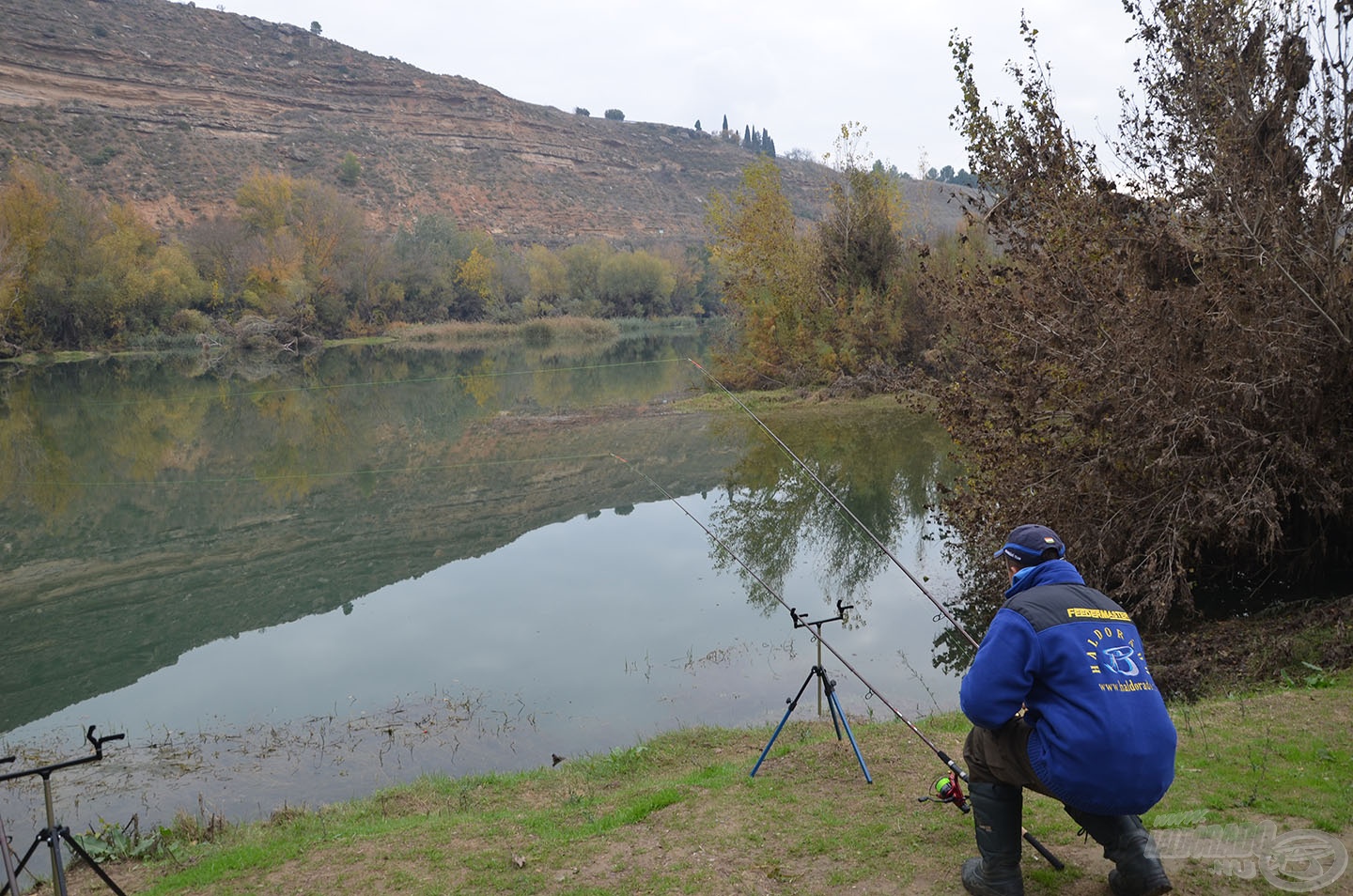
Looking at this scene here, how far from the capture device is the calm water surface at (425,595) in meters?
8.64

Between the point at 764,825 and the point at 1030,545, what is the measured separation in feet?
7.69

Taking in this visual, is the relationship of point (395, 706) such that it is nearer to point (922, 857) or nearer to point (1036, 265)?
point (922, 857)

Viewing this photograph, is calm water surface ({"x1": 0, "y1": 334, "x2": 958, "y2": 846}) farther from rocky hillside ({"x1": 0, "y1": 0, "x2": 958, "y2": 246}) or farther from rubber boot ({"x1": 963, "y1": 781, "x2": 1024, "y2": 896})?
rocky hillside ({"x1": 0, "y1": 0, "x2": 958, "y2": 246})

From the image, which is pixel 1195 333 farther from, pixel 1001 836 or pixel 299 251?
pixel 299 251

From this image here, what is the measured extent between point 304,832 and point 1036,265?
27.3 feet

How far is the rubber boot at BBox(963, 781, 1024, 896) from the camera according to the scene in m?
3.94

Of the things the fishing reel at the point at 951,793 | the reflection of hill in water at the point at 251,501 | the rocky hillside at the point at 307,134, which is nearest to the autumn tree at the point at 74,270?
the rocky hillside at the point at 307,134

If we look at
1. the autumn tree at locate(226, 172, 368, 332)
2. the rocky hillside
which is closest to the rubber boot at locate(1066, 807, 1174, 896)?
the rocky hillside

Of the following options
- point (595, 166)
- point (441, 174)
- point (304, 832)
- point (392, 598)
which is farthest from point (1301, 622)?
point (595, 166)

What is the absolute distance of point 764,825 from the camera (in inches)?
207

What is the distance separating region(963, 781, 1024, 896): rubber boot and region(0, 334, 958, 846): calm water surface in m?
2.32


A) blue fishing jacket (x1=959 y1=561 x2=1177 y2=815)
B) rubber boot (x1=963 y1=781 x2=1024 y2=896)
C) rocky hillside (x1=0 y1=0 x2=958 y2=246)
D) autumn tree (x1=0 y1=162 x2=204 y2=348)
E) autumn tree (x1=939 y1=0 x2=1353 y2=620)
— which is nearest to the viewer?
blue fishing jacket (x1=959 y1=561 x2=1177 y2=815)

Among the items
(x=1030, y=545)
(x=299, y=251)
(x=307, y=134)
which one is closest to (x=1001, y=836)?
(x=1030, y=545)

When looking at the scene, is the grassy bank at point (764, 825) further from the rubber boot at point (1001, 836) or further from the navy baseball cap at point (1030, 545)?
the navy baseball cap at point (1030, 545)
